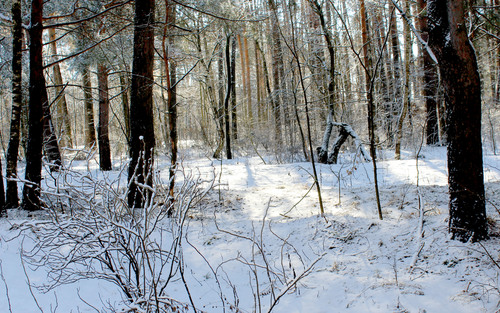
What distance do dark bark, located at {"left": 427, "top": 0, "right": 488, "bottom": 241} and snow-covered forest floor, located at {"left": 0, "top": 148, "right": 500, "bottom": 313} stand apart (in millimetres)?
327

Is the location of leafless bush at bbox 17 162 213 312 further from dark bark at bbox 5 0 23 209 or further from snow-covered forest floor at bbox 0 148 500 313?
dark bark at bbox 5 0 23 209

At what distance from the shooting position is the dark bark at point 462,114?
2887 mm

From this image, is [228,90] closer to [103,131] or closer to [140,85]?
[103,131]

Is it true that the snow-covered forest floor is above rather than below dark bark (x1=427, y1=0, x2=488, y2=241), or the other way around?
below

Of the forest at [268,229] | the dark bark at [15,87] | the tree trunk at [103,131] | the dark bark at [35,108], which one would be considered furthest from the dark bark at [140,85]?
the tree trunk at [103,131]

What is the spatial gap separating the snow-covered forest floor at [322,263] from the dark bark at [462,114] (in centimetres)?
33

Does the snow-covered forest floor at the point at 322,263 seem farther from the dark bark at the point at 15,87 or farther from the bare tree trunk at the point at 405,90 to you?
the bare tree trunk at the point at 405,90

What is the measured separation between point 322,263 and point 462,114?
6.86ft

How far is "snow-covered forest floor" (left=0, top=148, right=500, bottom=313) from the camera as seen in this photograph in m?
2.64

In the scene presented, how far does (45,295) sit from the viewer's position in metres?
3.22

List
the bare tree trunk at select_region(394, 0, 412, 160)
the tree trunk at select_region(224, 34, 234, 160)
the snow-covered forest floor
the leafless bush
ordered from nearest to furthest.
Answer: the leafless bush, the snow-covered forest floor, the bare tree trunk at select_region(394, 0, 412, 160), the tree trunk at select_region(224, 34, 234, 160)

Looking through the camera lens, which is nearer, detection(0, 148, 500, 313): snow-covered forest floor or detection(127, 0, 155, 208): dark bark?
detection(0, 148, 500, 313): snow-covered forest floor

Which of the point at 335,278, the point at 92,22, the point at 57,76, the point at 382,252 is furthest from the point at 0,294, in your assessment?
the point at 57,76

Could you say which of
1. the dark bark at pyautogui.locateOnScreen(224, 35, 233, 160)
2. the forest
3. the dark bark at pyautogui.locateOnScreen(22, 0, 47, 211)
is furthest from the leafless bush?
the dark bark at pyautogui.locateOnScreen(224, 35, 233, 160)
